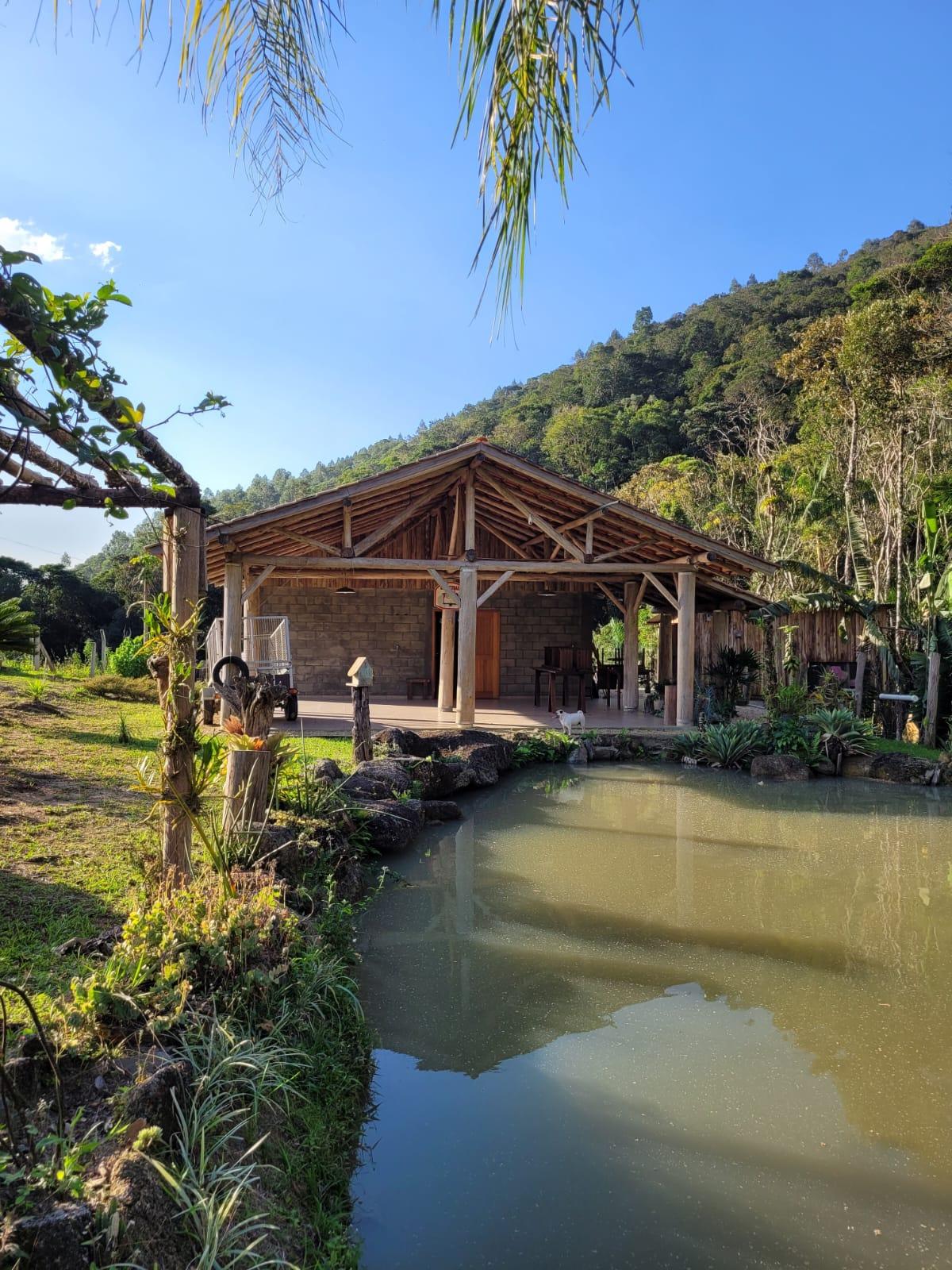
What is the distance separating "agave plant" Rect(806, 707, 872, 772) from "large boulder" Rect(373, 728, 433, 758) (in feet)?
18.9

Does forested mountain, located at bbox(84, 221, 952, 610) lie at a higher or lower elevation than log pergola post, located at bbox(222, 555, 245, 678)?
higher

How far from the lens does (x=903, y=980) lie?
16.3ft

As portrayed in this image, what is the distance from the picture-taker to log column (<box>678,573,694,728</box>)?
43.3 ft

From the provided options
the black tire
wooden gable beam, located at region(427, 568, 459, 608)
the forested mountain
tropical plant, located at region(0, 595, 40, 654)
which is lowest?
the black tire

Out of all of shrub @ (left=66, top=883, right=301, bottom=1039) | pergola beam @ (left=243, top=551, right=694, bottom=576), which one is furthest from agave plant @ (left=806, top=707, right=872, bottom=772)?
shrub @ (left=66, top=883, right=301, bottom=1039)

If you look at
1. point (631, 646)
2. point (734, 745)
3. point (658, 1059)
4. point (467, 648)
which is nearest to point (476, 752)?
point (467, 648)

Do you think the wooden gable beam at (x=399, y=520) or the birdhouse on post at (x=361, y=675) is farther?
the wooden gable beam at (x=399, y=520)

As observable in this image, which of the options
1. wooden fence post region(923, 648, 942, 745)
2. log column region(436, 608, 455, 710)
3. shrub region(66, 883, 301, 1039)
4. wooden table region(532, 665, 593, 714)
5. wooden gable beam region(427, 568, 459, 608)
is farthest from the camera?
wooden table region(532, 665, 593, 714)

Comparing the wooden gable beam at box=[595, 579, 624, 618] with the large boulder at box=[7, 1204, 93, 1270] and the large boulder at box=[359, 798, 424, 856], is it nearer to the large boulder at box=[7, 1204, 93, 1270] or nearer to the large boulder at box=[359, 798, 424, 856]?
the large boulder at box=[359, 798, 424, 856]

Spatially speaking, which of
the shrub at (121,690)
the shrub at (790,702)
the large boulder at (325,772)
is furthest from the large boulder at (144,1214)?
the shrub at (121,690)

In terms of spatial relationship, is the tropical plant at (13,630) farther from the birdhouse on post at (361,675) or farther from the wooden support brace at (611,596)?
the wooden support brace at (611,596)

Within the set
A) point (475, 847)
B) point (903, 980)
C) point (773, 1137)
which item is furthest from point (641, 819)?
point (773, 1137)

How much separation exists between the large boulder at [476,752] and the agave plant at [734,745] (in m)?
3.00

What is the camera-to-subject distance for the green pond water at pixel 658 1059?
9.32ft
